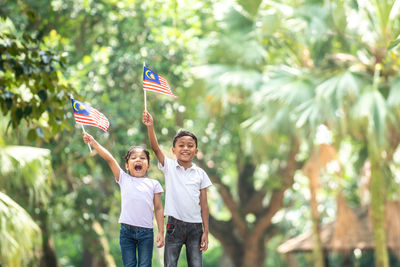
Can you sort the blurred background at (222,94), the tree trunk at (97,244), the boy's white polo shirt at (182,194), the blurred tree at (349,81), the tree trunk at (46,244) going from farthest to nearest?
the tree trunk at (97,244) → the tree trunk at (46,244) → the blurred background at (222,94) → the blurred tree at (349,81) → the boy's white polo shirt at (182,194)

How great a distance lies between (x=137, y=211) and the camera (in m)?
5.25

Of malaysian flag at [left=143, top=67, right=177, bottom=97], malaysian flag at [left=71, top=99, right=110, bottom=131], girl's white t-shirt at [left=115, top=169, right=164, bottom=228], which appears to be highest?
malaysian flag at [left=143, top=67, right=177, bottom=97]

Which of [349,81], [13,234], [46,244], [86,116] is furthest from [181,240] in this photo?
[46,244]

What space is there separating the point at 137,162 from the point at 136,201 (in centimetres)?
30

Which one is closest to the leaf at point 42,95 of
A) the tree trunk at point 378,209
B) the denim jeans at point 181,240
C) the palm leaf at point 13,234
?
the denim jeans at point 181,240

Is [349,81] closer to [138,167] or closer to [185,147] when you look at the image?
[185,147]

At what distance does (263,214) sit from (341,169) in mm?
5265

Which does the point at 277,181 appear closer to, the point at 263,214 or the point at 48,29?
the point at 263,214

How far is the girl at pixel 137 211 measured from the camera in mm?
5215

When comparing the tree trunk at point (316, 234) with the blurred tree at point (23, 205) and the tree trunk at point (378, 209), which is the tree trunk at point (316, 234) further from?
the blurred tree at point (23, 205)

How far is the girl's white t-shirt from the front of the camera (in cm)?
523

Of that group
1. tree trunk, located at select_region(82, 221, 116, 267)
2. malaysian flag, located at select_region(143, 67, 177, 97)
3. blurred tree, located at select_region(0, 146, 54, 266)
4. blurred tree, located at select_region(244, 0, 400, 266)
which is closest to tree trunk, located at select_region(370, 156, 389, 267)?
blurred tree, located at select_region(244, 0, 400, 266)

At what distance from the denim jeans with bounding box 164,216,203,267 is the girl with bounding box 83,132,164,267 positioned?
9cm

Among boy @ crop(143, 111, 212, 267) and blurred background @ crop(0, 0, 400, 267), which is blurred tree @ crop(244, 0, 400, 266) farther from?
boy @ crop(143, 111, 212, 267)
